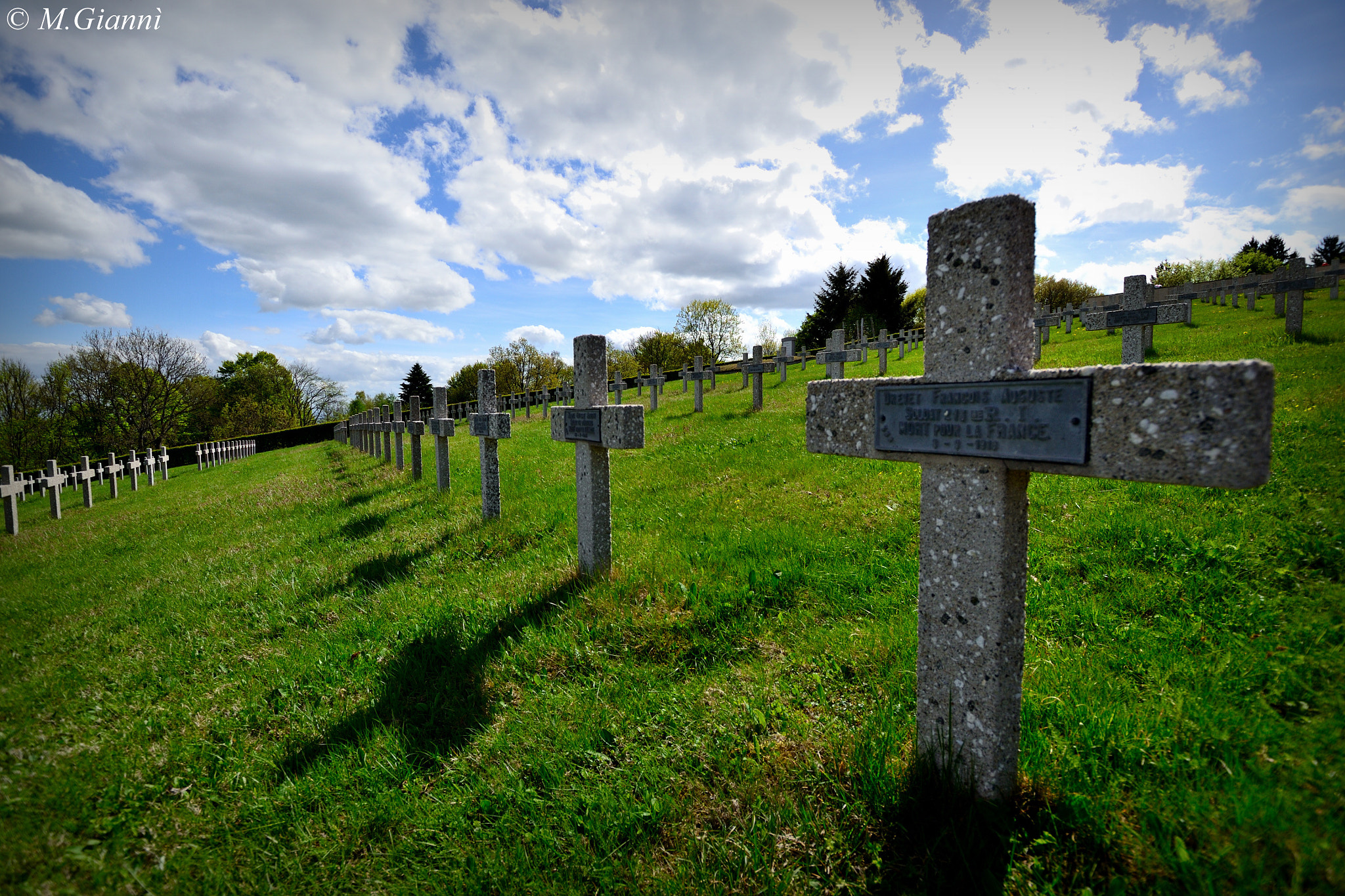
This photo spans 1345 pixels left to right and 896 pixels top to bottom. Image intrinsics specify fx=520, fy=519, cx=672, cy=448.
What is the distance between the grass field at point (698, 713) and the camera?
2000 millimetres

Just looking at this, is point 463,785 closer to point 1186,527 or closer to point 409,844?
point 409,844

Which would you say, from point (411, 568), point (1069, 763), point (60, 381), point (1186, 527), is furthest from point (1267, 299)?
point (60, 381)

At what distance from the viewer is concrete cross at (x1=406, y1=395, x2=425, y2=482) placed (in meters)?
11.0

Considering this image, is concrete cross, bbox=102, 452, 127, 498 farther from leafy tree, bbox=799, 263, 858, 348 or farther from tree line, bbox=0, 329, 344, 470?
leafy tree, bbox=799, 263, 858, 348

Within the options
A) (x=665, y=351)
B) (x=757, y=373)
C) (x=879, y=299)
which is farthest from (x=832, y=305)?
(x=757, y=373)

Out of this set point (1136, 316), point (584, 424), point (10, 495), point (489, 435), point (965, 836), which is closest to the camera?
point (965, 836)

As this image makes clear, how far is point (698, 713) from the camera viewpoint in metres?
2.96

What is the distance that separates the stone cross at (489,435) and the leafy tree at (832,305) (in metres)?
47.3

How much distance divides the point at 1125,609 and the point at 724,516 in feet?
11.4

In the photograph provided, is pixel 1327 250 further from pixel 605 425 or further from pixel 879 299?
pixel 605 425

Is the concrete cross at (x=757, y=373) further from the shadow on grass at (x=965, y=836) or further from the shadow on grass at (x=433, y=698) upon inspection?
the shadow on grass at (x=965, y=836)

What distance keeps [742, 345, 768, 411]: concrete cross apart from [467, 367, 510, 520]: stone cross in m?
7.85

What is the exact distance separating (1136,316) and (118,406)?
147ft

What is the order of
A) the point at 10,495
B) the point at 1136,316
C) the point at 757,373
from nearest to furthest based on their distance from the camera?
the point at 1136,316 → the point at 10,495 → the point at 757,373
